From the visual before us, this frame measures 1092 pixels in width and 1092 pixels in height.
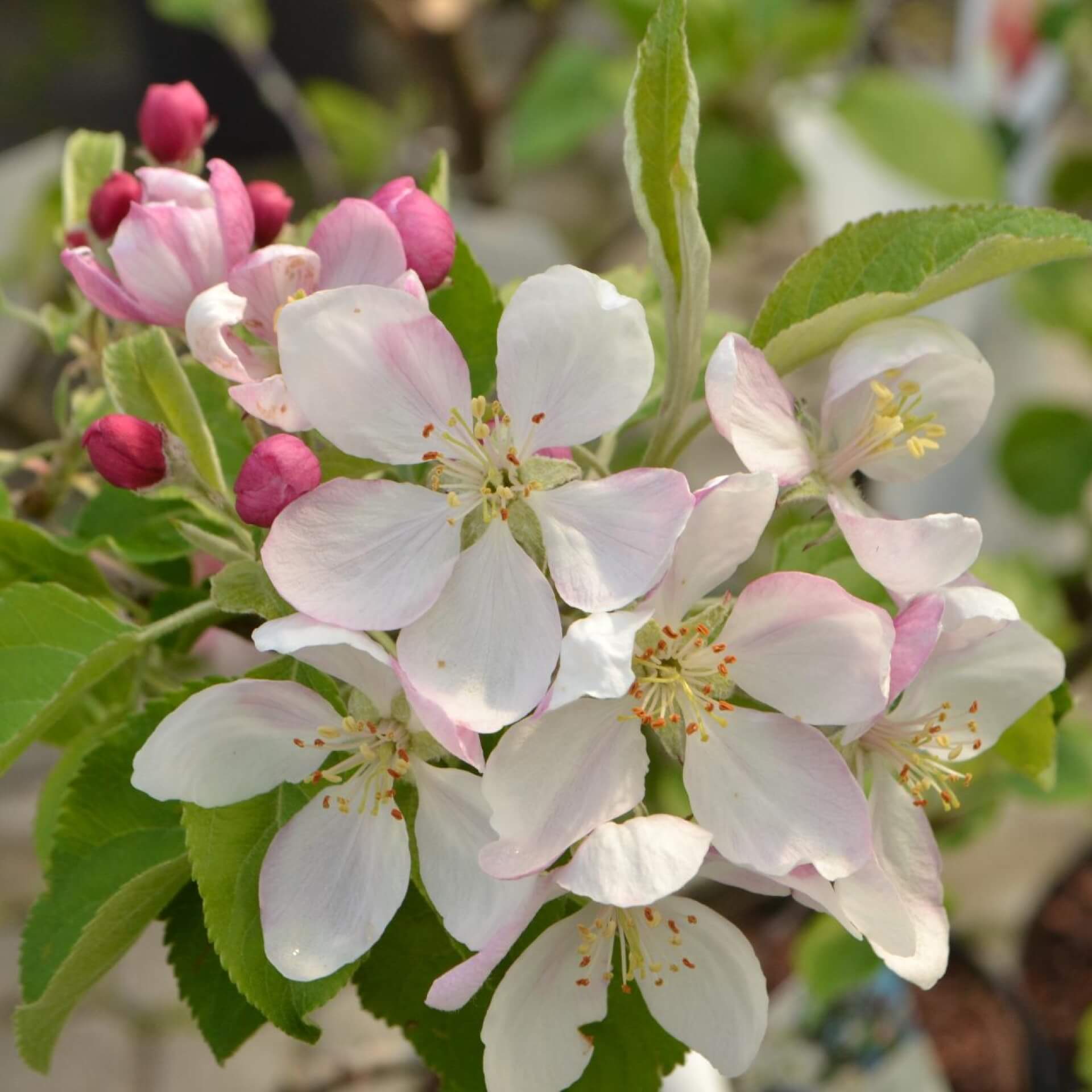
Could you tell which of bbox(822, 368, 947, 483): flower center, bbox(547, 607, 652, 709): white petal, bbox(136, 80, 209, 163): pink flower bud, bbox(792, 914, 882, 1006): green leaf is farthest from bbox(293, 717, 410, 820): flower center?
A: bbox(792, 914, 882, 1006): green leaf

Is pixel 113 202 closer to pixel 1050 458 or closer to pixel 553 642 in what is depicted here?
pixel 553 642

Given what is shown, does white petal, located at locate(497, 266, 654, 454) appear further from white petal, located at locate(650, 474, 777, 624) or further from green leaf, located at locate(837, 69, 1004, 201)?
green leaf, located at locate(837, 69, 1004, 201)

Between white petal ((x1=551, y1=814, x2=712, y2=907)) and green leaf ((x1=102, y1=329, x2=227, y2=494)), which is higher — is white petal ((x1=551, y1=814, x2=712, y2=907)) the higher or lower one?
the lower one

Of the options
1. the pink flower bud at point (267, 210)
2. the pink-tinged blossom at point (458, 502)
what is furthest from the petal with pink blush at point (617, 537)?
the pink flower bud at point (267, 210)

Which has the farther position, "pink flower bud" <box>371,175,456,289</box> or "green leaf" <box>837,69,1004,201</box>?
"green leaf" <box>837,69,1004,201</box>

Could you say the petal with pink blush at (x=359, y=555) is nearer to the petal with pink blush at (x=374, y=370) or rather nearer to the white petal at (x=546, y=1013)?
the petal with pink blush at (x=374, y=370)

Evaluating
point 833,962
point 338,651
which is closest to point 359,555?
→ point 338,651
